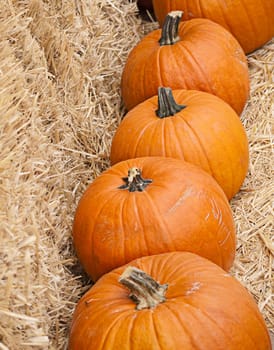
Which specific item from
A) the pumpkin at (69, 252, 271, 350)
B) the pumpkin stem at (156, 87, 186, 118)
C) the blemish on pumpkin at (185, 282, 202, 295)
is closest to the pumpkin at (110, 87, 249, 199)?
the pumpkin stem at (156, 87, 186, 118)

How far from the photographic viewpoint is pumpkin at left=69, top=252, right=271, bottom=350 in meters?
2.09

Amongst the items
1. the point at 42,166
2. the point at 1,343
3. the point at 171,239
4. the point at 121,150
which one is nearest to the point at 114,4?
the point at 121,150

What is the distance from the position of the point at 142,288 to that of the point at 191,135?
3.24 ft

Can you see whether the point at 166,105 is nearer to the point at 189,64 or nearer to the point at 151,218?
Result: the point at 189,64

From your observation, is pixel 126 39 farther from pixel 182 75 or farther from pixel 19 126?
pixel 19 126

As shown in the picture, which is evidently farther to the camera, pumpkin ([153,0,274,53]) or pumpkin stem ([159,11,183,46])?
pumpkin ([153,0,274,53])

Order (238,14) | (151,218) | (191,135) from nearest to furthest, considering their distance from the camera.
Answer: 1. (151,218)
2. (191,135)
3. (238,14)

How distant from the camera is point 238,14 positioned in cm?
381

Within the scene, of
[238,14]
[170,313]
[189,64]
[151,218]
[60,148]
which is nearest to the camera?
[170,313]

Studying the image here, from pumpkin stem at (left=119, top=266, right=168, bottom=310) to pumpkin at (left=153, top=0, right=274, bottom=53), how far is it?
201 centimetres

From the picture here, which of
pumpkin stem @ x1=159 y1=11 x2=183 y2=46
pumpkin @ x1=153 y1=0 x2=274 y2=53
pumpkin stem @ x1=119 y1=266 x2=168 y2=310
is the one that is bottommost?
pumpkin @ x1=153 y1=0 x2=274 y2=53

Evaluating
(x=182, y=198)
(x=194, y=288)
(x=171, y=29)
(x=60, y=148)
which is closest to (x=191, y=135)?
(x=182, y=198)

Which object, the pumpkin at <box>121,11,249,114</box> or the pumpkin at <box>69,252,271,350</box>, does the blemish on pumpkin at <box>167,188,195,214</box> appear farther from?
the pumpkin at <box>121,11,249,114</box>

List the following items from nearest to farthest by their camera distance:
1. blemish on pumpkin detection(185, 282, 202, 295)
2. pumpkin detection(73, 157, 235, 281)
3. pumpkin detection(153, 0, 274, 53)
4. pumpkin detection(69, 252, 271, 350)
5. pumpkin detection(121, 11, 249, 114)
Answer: pumpkin detection(69, 252, 271, 350), blemish on pumpkin detection(185, 282, 202, 295), pumpkin detection(73, 157, 235, 281), pumpkin detection(121, 11, 249, 114), pumpkin detection(153, 0, 274, 53)
